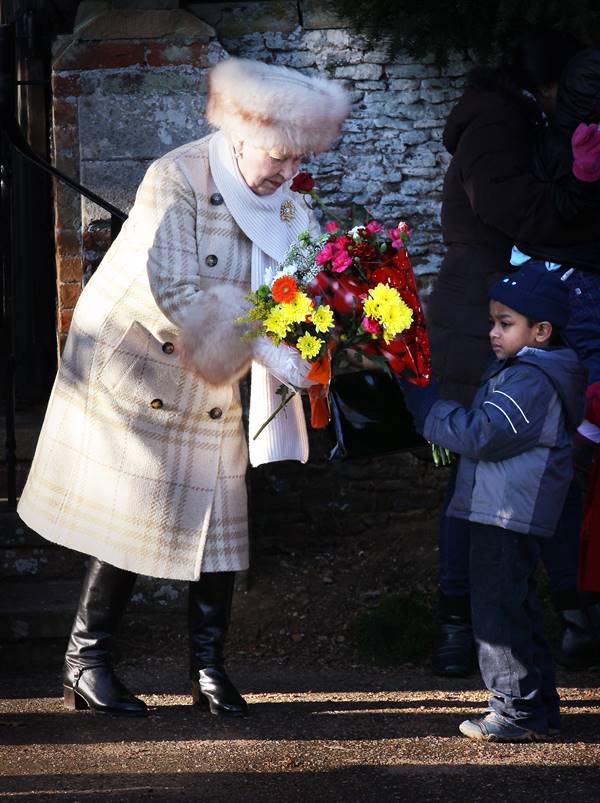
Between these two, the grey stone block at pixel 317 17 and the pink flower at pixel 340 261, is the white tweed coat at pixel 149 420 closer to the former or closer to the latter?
the pink flower at pixel 340 261

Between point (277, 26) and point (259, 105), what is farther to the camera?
point (277, 26)

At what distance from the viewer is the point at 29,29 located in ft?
21.8

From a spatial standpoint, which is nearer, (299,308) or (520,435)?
(299,308)

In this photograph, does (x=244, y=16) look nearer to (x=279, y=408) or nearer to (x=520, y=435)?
(x=279, y=408)

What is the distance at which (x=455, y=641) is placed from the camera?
15.6 ft

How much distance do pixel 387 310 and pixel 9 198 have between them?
2.25 metres

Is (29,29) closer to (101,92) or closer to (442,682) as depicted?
(101,92)

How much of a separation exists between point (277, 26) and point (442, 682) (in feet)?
9.05

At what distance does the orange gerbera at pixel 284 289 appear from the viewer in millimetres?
3654

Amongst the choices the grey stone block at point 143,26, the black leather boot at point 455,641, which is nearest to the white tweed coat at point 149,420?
the black leather boot at point 455,641

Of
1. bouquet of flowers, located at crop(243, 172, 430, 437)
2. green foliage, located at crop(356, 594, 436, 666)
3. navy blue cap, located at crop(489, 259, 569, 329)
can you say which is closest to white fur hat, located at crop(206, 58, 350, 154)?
bouquet of flowers, located at crop(243, 172, 430, 437)

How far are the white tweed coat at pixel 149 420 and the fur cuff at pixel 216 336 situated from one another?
59 mm

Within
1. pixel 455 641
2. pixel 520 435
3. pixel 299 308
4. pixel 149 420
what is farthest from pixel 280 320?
pixel 455 641

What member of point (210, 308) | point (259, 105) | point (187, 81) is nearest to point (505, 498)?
point (210, 308)
